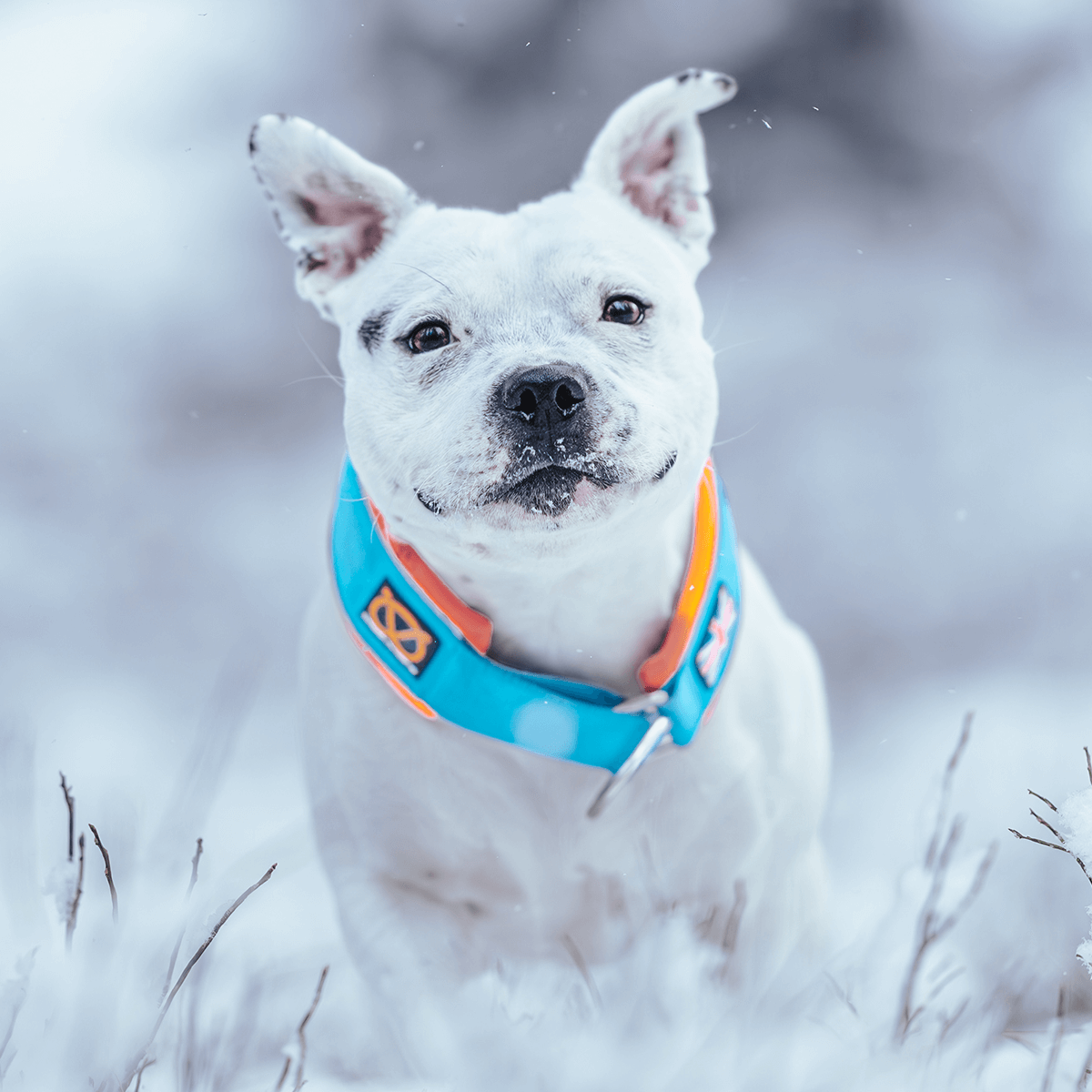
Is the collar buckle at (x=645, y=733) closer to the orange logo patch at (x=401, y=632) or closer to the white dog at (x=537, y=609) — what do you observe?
the white dog at (x=537, y=609)

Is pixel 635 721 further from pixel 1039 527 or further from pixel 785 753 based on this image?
pixel 1039 527

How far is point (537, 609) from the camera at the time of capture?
6.70 ft

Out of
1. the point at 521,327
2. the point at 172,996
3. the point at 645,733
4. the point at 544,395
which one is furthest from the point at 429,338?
the point at 172,996

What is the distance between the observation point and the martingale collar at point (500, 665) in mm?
1960

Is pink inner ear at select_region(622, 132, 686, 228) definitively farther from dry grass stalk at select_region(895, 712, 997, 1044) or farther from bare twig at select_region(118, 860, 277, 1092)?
bare twig at select_region(118, 860, 277, 1092)

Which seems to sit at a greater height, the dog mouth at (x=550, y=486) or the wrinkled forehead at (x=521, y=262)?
the wrinkled forehead at (x=521, y=262)

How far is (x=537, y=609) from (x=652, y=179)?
3.17 feet

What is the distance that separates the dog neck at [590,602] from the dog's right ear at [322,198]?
0.66 meters

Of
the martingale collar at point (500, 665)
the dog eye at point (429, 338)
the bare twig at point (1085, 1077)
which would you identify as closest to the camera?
the bare twig at point (1085, 1077)

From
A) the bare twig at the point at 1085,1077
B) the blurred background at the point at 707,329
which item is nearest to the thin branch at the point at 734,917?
the bare twig at the point at 1085,1077

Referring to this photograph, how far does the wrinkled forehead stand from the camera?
6.02 ft

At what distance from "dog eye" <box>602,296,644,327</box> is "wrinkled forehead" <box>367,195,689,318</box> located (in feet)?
0.06

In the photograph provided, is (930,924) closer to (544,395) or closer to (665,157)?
(544,395)

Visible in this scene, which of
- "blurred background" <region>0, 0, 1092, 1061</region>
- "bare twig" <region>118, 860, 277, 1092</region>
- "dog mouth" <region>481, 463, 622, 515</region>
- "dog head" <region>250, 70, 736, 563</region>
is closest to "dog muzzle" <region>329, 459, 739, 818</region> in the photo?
"dog head" <region>250, 70, 736, 563</region>
